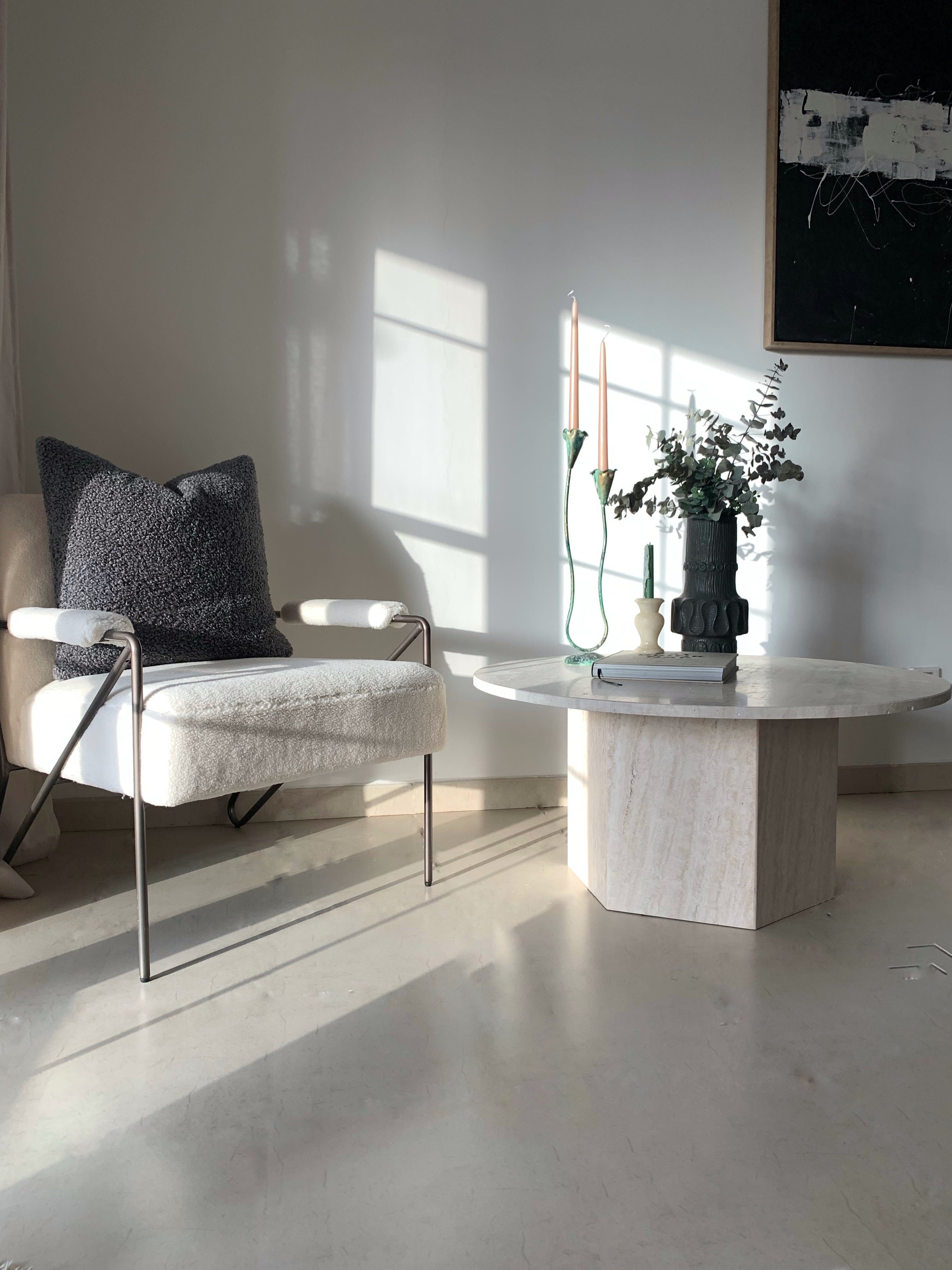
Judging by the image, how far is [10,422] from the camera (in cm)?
231

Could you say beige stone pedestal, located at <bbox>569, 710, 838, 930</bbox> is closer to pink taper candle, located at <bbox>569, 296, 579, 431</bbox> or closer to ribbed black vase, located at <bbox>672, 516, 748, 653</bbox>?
ribbed black vase, located at <bbox>672, 516, 748, 653</bbox>

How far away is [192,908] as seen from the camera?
6.61 feet

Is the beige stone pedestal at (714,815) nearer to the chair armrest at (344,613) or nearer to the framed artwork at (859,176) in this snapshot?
the chair armrest at (344,613)

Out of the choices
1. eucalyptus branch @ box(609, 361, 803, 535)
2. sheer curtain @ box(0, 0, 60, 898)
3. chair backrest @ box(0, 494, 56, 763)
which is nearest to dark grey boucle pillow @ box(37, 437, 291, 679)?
chair backrest @ box(0, 494, 56, 763)

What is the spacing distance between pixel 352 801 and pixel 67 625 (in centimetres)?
119

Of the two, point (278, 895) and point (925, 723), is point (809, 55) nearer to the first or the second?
point (925, 723)

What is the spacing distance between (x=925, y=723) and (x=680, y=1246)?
236 cm

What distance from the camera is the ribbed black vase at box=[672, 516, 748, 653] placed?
222 cm

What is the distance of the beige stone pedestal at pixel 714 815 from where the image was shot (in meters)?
1.85

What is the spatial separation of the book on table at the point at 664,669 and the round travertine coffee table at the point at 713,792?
0.02m

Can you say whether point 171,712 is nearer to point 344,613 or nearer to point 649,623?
point 344,613

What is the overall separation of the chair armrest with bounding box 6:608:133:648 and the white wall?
0.80 metres

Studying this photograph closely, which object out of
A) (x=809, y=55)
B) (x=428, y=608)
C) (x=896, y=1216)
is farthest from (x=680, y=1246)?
(x=809, y=55)

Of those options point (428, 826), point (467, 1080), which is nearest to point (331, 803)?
point (428, 826)
